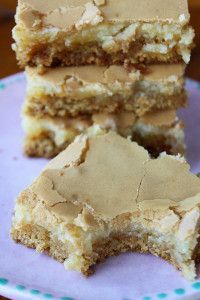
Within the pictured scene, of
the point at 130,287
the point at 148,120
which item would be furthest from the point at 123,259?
the point at 148,120

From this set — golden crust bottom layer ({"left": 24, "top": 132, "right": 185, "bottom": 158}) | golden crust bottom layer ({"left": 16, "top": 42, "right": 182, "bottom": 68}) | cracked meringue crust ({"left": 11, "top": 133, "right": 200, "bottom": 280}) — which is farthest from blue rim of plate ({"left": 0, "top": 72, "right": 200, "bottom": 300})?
golden crust bottom layer ({"left": 16, "top": 42, "right": 182, "bottom": 68})

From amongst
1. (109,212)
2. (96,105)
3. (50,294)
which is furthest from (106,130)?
(50,294)

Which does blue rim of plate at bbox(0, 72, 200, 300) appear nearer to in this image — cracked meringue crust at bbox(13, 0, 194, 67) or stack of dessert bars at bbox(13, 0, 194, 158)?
stack of dessert bars at bbox(13, 0, 194, 158)

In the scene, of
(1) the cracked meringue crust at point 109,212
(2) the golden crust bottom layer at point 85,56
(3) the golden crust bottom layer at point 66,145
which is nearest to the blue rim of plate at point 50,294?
(1) the cracked meringue crust at point 109,212

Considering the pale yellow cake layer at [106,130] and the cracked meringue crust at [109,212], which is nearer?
the cracked meringue crust at [109,212]

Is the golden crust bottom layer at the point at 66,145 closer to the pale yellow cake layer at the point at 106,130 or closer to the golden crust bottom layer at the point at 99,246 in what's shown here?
the pale yellow cake layer at the point at 106,130

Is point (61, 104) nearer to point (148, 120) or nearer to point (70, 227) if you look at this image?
point (148, 120)
